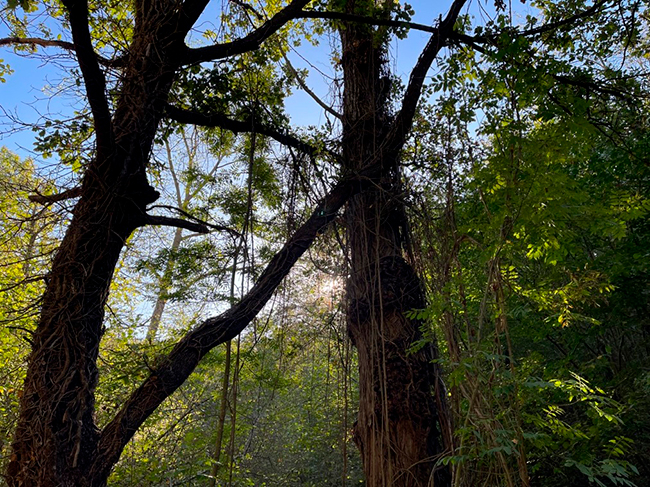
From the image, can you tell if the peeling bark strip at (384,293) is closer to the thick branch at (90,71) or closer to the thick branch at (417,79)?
the thick branch at (417,79)

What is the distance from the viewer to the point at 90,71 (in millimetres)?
1707

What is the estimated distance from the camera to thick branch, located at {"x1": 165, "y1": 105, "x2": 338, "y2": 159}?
263 cm

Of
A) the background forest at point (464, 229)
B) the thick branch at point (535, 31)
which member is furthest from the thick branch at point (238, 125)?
the thick branch at point (535, 31)

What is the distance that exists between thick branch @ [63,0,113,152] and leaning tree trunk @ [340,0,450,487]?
1453mm

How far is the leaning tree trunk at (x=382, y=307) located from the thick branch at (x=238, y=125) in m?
0.33

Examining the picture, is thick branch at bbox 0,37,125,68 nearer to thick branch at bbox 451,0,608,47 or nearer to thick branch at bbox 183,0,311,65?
thick branch at bbox 183,0,311,65

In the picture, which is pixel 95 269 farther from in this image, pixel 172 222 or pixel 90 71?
pixel 90 71

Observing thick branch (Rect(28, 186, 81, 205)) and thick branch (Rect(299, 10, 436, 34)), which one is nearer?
thick branch (Rect(28, 186, 81, 205))

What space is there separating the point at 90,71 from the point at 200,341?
4.37 feet

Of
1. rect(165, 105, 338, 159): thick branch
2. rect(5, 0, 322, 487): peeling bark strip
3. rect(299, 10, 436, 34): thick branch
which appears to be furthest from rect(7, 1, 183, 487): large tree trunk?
rect(299, 10, 436, 34): thick branch

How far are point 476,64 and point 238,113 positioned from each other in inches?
65.2

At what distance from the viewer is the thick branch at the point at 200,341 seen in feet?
5.75

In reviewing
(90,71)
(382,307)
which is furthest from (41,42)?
(382,307)

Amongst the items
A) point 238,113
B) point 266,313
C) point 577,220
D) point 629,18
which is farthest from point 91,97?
point 629,18
